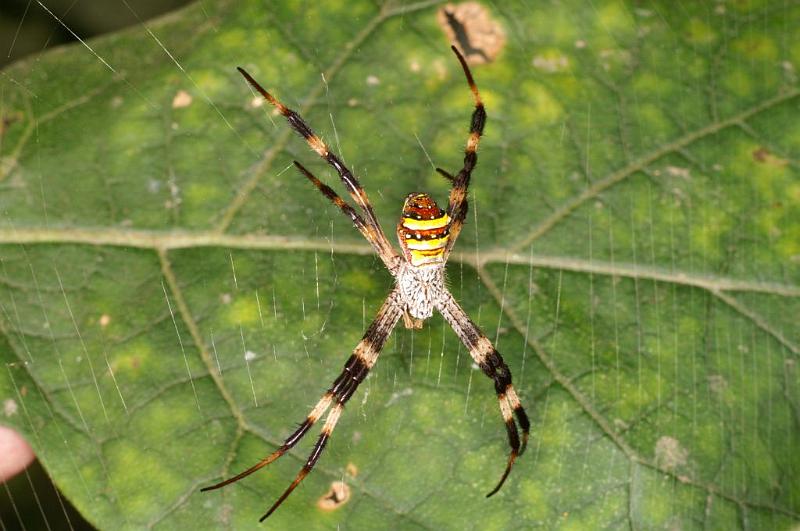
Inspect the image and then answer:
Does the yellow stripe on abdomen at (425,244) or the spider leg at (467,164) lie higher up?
the spider leg at (467,164)

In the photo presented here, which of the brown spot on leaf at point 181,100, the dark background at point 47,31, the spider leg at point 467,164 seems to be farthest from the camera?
the dark background at point 47,31

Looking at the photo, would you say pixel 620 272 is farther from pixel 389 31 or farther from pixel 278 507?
pixel 278 507

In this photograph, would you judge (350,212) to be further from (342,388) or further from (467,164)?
(342,388)

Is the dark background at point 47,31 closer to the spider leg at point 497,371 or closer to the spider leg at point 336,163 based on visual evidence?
the spider leg at point 336,163

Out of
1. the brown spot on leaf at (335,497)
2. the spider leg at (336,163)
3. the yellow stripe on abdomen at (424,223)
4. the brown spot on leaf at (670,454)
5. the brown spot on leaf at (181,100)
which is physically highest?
the brown spot on leaf at (181,100)

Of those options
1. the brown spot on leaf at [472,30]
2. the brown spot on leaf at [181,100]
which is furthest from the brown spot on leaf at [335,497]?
the brown spot on leaf at [472,30]

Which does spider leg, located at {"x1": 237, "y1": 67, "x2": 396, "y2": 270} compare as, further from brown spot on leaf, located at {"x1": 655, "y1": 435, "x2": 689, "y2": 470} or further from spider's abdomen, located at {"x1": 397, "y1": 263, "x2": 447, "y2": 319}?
brown spot on leaf, located at {"x1": 655, "y1": 435, "x2": 689, "y2": 470}

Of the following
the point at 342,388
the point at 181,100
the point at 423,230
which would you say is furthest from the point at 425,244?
the point at 181,100

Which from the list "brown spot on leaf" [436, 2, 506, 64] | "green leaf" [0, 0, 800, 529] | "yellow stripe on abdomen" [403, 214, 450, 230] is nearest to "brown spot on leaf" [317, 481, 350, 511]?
"green leaf" [0, 0, 800, 529]
